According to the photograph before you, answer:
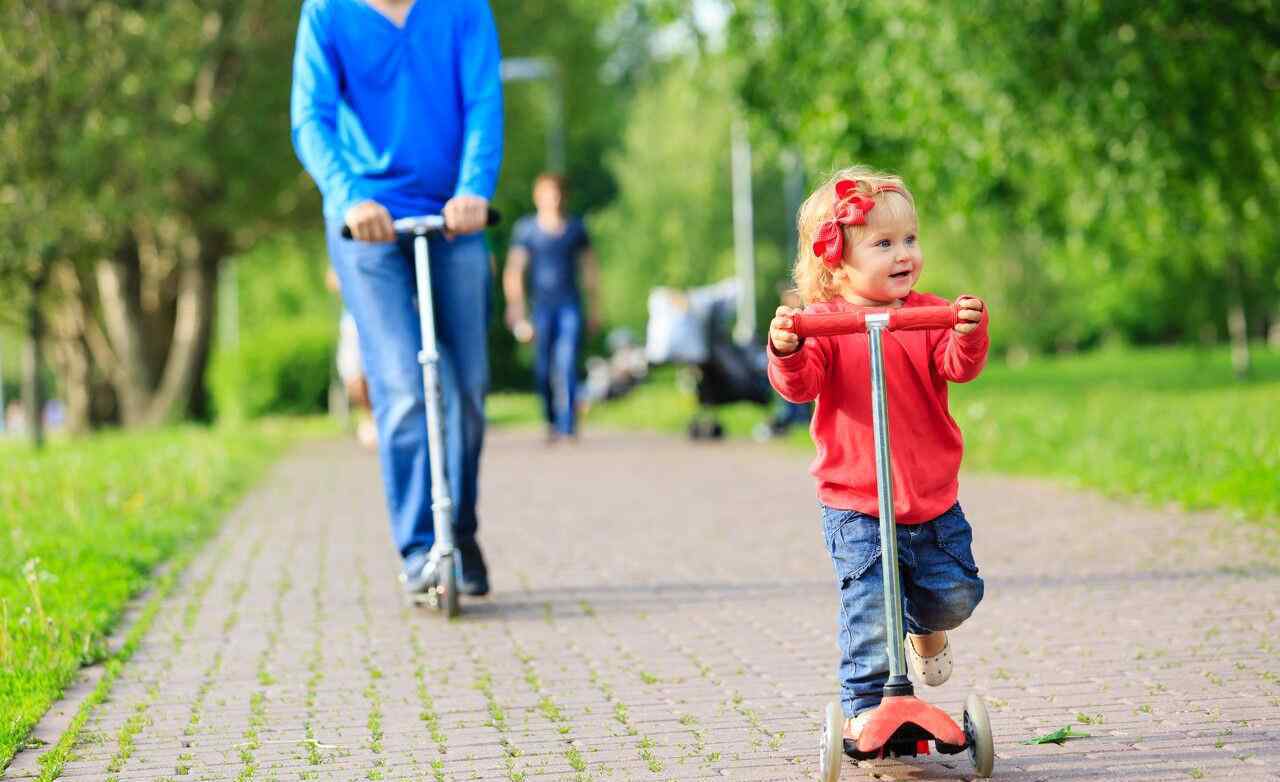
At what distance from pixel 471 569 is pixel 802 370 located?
2708 mm

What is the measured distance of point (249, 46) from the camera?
65.1 feet

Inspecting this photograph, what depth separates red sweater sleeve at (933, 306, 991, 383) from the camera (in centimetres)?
374

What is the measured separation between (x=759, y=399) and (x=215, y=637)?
9713 mm

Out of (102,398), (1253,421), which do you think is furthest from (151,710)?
(102,398)

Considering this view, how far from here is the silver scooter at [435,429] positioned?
6.00 meters

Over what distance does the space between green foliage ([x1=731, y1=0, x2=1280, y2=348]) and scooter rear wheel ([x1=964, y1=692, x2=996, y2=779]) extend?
872 cm

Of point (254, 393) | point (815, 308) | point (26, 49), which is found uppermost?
point (26, 49)

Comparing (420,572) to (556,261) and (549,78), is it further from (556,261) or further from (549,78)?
(549,78)

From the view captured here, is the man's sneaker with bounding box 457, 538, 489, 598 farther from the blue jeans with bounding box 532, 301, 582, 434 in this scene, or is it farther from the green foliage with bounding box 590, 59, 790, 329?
the green foliage with bounding box 590, 59, 790, 329

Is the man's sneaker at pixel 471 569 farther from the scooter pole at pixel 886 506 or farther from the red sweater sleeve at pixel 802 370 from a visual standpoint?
the scooter pole at pixel 886 506

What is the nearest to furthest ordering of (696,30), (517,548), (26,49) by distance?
1. (517,548)
2. (26,49)
3. (696,30)

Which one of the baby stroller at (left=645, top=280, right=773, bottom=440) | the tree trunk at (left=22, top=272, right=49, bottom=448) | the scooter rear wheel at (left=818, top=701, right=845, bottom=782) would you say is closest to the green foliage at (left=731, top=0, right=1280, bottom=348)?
the baby stroller at (left=645, top=280, right=773, bottom=440)

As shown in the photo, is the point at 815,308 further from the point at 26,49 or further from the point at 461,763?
the point at 26,49

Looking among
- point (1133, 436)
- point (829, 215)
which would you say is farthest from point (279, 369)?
point (829, 215)
